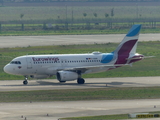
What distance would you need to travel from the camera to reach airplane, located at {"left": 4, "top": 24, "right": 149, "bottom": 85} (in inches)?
2402

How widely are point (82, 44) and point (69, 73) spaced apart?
162 ft

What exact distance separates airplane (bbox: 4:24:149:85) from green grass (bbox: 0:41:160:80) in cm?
492

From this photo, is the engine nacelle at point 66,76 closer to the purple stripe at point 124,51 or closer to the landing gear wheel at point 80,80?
the landing gear wheel at point 80,80

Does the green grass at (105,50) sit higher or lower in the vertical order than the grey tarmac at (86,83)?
higher

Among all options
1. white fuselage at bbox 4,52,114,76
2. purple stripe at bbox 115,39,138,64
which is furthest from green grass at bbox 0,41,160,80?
white fuselage at bbox 4,52,114,76

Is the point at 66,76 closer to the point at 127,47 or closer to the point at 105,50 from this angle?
the point at 127,47

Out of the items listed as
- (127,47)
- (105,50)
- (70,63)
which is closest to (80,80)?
(70,63)

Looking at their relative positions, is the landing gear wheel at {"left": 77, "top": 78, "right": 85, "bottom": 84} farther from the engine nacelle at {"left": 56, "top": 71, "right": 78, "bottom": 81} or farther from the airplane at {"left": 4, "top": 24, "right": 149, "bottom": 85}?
the engine nacelle at {"left": 56, "top": 71, "right": 78, "bottom": 81}

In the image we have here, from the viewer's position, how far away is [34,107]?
1737 inches

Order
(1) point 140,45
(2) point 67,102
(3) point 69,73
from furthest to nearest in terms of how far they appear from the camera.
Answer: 1. (1) point 140,45
2. (3) point 69,73
3. (2) point 67,102

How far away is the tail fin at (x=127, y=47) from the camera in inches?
2562

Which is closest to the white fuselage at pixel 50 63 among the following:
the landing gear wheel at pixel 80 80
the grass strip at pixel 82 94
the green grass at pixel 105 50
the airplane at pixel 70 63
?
the airplane at pixel 70 63

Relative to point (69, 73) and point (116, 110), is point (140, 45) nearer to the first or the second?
A: point (69, 73)

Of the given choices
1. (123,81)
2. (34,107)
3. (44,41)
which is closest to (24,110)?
(34,107)
